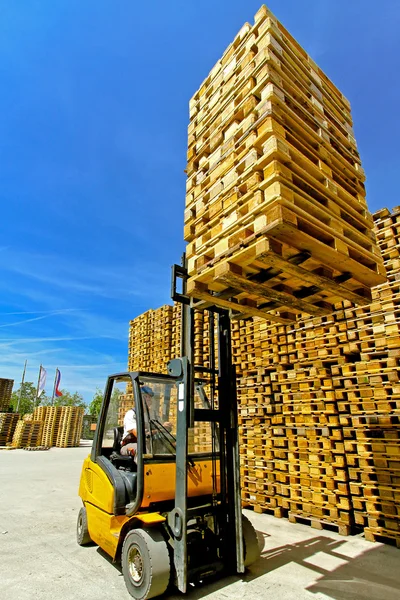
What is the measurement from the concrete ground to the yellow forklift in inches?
8.5

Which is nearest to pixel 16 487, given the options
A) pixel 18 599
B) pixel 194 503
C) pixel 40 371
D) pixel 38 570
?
pixel 38 570

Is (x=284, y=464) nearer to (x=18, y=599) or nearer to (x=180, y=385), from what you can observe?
(x=180, y=385)

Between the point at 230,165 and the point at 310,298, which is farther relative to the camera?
the point at 310,298

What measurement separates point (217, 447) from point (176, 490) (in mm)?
972

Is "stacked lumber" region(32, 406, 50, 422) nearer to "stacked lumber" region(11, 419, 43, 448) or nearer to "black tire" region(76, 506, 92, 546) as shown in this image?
"stacked lumber" region(11, 419, 43, 448)

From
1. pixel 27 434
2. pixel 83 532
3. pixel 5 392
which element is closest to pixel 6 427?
pixel 27 434

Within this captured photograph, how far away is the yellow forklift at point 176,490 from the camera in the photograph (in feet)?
10.8

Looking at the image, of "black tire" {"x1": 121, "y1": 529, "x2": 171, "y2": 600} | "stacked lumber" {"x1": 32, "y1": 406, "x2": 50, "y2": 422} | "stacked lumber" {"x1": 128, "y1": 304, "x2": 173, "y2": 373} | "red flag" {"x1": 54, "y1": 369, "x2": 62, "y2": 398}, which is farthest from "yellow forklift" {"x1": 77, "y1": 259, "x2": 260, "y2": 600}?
"red flag" {"x1": 54, "y1": 369, "x2": 62, "y2": 398}

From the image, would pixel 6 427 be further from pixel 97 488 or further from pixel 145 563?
pixel 145 563

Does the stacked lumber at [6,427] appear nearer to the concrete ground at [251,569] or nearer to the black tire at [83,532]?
the concrete ground at [251,569]

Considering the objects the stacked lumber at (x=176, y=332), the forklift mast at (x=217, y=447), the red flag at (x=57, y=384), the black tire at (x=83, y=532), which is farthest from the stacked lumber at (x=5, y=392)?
the forklift mast at (x=217, y=447)

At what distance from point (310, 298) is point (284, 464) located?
13.2ft

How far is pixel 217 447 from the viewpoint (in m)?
4.32

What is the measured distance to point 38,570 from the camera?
3.83 metres
